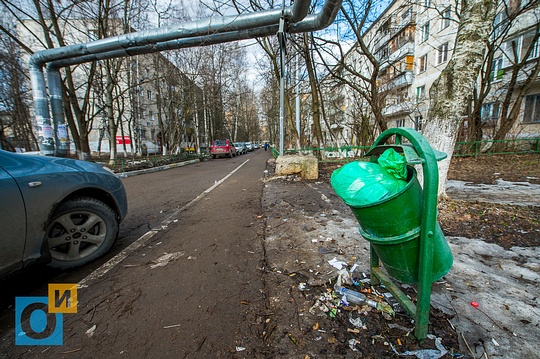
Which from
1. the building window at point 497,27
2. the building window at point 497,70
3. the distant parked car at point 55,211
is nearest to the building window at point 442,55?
the building window at point 497,70

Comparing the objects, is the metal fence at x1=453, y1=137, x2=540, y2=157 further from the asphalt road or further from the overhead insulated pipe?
the asphalt road

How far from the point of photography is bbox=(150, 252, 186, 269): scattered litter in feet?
8.78

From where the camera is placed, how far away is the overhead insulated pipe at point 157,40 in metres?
5.67

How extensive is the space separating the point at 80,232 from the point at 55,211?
14.8 inches

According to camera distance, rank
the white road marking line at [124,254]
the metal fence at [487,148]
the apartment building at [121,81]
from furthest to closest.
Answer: the apartment building at [121,81] → the metal fence at [487,148] → the white road marking line at [124,254]

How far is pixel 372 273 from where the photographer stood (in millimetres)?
2070

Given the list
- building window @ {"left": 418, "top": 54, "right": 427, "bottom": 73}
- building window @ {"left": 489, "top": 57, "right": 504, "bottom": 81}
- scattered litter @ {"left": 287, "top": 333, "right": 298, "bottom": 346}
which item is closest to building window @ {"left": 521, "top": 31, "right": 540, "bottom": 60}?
building window @ {"left": 489, "top": 57, "right": 504, "bottom": 81}

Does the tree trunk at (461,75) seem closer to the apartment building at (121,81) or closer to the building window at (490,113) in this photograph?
the apartment building at (121,81)

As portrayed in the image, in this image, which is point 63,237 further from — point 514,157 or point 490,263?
point 514,157

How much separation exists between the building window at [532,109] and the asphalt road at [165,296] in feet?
76.8

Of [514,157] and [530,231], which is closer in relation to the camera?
[530,231]

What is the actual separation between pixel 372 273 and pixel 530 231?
10.4ft

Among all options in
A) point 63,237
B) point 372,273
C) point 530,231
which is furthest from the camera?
point 530,231

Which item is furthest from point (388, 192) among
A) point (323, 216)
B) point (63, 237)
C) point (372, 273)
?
point (63, 237)
